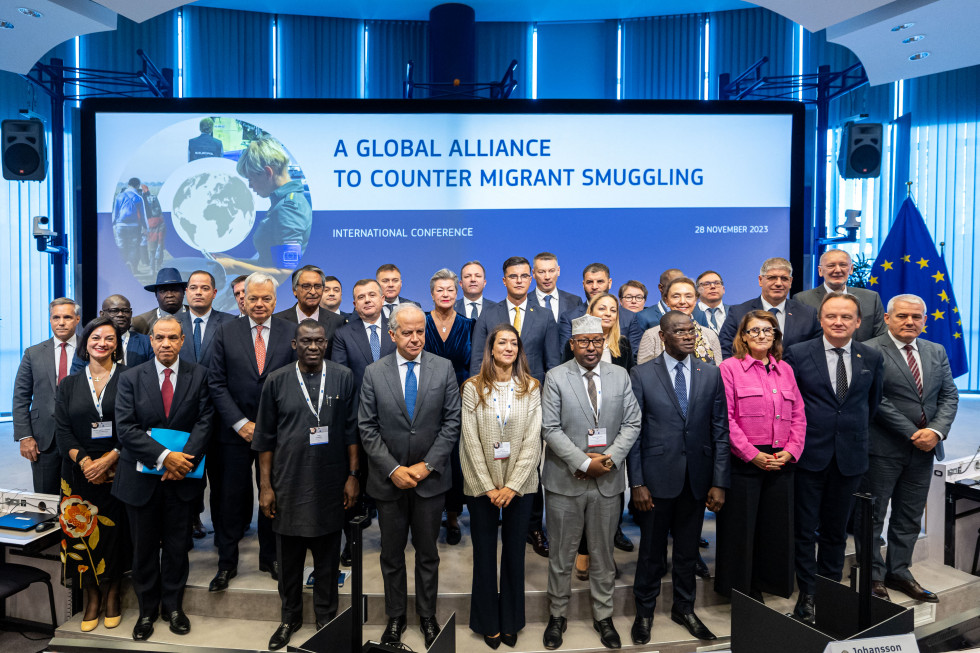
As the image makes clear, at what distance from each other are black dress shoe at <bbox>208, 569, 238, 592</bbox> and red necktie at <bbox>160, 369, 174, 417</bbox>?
0.97 meters

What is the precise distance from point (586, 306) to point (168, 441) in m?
2.56

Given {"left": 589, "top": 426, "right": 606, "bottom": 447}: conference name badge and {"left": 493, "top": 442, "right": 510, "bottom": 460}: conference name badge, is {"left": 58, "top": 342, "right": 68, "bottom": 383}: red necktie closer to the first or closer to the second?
{"left": 493, "top": 442, "right": 510, "bottom": 460}: conference name badge

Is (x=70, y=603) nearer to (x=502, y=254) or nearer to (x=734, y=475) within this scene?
(x=734, y=475)

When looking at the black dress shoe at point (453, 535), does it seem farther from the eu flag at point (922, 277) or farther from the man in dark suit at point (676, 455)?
the eu flag at point (922, 277)

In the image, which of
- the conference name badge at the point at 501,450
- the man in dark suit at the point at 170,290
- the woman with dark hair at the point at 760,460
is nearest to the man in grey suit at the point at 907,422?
the woman with dark hair at the point at 760,460

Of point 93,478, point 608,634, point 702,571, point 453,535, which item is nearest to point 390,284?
point 453,535

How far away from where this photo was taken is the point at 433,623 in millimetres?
3223

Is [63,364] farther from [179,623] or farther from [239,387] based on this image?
[179,623]

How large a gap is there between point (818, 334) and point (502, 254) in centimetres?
281

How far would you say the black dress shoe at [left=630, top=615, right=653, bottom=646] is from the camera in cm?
324

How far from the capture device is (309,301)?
3.92 meters

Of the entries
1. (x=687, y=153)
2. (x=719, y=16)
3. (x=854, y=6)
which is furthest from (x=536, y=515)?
(x=719, y=16)

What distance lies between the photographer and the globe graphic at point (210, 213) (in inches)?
229

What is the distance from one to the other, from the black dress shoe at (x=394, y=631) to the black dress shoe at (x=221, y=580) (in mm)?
970
